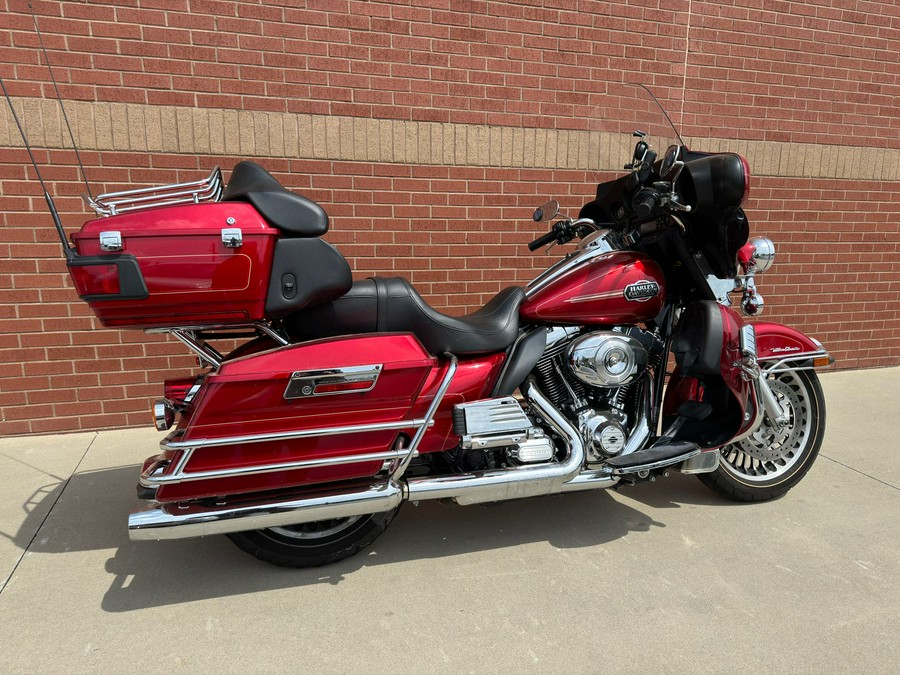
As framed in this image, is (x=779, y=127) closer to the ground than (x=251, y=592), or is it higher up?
higher up

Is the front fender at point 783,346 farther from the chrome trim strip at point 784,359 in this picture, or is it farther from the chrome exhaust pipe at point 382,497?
the chrome exhaust pipe at point 382,497

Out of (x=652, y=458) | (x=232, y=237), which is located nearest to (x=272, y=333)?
(x=232, y=237)

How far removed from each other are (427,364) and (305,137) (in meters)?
2.50

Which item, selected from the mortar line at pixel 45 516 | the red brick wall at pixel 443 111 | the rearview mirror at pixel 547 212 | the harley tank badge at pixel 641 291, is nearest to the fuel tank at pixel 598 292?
the harley tank badge at pixel 641 291

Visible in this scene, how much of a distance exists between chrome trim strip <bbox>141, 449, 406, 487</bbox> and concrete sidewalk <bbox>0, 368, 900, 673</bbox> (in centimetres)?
55

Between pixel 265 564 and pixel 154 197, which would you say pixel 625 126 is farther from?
pixel 265 564

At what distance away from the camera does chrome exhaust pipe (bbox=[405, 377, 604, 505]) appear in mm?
2314

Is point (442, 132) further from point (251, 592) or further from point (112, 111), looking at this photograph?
point (251, 592)

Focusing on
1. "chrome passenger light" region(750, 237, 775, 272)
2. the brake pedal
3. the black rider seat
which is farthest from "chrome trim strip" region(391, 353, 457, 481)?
"chrome passenger light" region(750, 237, 775, 272)

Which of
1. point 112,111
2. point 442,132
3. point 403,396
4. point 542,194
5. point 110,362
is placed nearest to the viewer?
point 403,396

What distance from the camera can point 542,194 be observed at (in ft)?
15.0

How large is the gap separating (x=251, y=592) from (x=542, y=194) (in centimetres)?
346

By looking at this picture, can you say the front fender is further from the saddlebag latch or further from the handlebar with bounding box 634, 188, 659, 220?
the saddlebag latch

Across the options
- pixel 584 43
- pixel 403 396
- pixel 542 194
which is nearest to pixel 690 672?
pixel 403 396
